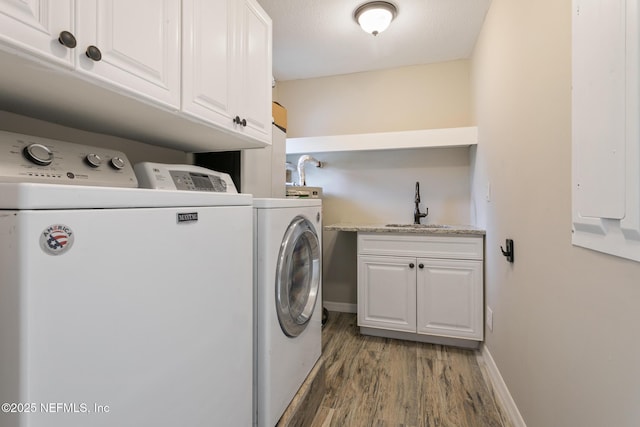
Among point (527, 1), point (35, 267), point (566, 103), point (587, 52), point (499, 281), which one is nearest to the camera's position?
point (35, 267)

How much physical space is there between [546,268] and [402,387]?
113 cm

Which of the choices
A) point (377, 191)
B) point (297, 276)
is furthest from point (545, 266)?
point (377, 191)

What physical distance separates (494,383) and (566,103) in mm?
1634

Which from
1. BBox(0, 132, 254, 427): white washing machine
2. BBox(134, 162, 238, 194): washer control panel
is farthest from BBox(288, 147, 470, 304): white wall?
BBox(0, 132, 254, 427): white washing machine

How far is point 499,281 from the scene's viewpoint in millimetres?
1779

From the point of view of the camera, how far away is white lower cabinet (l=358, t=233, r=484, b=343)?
218 centimetres

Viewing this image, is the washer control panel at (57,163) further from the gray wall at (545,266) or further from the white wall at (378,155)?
the white wall at (378,155)

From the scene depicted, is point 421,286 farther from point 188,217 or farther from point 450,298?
point 188,217

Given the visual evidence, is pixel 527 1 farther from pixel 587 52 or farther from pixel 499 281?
pixel 499 281

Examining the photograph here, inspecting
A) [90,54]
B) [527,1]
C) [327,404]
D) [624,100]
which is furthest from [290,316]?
[527,1]

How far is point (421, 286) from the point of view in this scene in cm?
229

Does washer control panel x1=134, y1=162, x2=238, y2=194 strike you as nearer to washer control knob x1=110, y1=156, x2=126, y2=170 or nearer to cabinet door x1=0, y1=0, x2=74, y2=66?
washer control knob x1=110, y1=156, x2=126, y2=170

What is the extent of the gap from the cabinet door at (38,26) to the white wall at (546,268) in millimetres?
1424

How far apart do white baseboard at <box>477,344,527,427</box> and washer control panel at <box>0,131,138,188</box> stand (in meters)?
2.00
